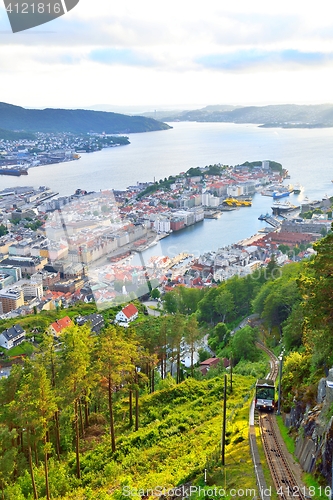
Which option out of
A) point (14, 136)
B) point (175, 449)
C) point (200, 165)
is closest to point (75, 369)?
point (175, 449)

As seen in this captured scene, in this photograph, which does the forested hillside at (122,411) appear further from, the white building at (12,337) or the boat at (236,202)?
the boat at (236,202)

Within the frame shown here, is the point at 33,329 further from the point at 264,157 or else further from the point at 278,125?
the point at 278,125

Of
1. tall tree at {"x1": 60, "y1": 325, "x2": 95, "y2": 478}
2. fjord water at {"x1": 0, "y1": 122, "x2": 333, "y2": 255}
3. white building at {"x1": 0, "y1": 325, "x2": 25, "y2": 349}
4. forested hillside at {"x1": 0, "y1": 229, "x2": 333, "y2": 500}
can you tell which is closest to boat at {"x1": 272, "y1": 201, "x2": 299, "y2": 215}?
fjord water at {"x1": 0, "y1": 122, "x2": 333, "y2": 255}

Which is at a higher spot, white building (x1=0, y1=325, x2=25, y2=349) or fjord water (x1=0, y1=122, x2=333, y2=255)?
fjord water (x1=0, y1=122, x2=333, y2=255)

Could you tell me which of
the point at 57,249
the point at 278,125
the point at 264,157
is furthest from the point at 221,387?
the point at 278,125

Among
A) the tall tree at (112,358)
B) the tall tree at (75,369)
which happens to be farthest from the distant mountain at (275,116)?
the tall tree at (75,369)

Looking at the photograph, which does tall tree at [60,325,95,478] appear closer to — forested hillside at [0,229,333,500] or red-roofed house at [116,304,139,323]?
forested hillside at [0,229,333,500]
